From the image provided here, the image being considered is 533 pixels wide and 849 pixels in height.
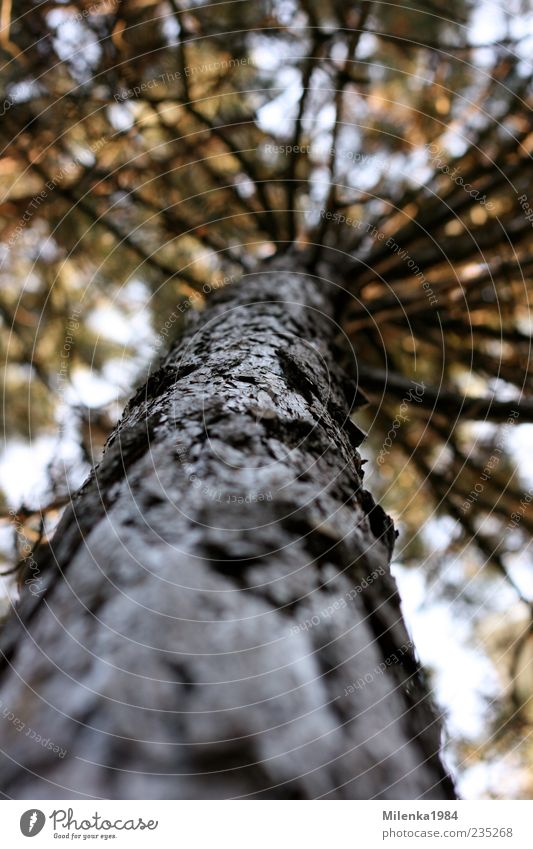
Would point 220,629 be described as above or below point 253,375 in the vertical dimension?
below

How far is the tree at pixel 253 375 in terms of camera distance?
52cm

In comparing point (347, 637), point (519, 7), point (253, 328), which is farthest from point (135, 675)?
point (519, 7)

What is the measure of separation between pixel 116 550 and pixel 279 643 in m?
A: 0.21
